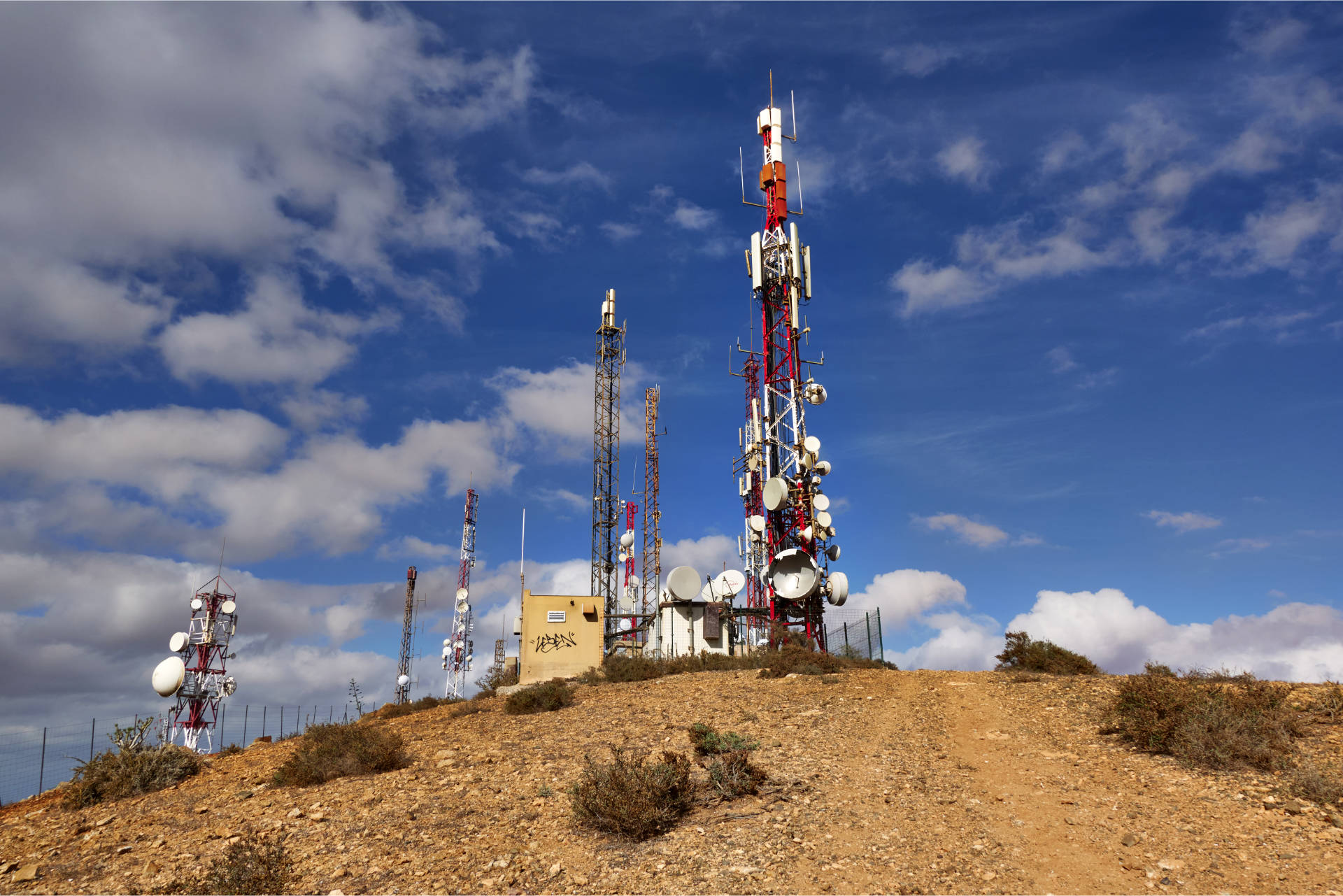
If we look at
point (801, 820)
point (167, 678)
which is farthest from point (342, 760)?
point (167, 678)

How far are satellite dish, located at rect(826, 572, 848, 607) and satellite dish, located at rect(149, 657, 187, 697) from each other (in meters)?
27.0

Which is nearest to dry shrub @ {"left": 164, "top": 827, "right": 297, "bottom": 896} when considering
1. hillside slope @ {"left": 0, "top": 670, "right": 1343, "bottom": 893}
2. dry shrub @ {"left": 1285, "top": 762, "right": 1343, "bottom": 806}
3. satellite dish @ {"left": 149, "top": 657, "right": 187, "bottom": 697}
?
hillside slope @ {"left": 0, "top": 670, "right": 1343, "bottom": 893}

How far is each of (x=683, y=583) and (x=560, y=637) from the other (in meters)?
5.20

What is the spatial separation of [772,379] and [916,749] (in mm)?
20134

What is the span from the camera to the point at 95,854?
1090 cm

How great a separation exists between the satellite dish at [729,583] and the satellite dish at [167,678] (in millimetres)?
→ 22763

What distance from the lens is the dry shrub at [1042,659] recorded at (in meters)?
19.3

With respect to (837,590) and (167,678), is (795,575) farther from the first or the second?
(167,678)

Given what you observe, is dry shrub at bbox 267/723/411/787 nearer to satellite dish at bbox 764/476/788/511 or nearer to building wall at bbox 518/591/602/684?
building wall at bbox 518/591/602/684

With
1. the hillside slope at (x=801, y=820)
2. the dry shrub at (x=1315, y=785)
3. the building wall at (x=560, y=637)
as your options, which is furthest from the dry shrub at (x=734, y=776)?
the building wall at (x=560, y=637)

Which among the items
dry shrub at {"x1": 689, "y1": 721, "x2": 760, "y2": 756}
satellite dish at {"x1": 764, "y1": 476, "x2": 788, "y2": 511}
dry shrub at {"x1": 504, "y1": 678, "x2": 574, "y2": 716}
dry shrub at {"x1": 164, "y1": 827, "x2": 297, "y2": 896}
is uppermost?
satellite dish at {"x1": 764, "y1": 476, "x2": 788, "y2": 511}

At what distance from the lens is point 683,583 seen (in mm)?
29922

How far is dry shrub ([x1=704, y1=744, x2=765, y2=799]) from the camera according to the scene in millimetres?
10625

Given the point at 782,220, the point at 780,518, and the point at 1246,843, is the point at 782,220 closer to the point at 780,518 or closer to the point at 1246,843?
the point at 780,518
